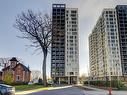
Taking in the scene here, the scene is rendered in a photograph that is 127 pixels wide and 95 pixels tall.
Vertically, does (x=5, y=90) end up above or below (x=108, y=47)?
below

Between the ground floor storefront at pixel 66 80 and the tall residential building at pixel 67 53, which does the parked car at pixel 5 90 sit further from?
the ground floor storefront at pixel 66 80

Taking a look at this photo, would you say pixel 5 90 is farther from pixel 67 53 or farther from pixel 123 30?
pixel 123 30

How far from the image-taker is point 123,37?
132 m

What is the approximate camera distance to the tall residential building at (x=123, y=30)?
12796cm

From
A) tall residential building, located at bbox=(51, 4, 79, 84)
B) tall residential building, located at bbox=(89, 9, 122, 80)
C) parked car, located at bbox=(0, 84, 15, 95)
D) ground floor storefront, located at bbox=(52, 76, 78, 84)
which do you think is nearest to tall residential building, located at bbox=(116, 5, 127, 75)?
tall residential building, located at bbox=(89, 9, 122, 80)

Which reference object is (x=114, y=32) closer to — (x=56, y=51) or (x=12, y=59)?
(x=56, y=51)

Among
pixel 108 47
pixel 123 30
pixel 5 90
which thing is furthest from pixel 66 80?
pixel 5 90

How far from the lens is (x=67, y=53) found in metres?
126

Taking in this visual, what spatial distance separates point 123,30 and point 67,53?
37.8 meters

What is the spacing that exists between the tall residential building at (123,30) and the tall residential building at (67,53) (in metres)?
27.0

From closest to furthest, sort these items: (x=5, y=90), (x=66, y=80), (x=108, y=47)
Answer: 1. (x=5, y=90)
2. (x=66, y=80)
3. (x=108, y=47)

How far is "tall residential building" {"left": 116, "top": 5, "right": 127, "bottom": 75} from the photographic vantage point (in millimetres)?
127956

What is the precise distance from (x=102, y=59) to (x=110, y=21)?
24096 millimetres

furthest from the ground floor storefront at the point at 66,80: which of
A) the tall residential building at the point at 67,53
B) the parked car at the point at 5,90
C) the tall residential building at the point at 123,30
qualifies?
the parked car at the point at 5,90
